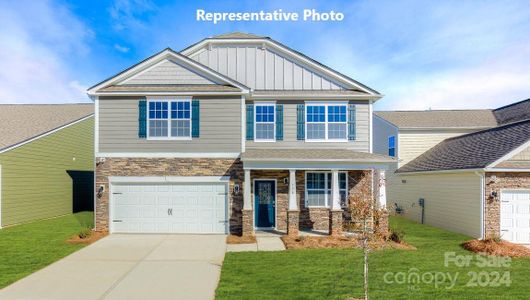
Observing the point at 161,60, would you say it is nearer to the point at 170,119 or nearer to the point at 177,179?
the point at 170,119

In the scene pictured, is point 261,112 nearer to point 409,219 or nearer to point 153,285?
point 153,285

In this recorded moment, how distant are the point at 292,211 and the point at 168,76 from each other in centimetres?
781

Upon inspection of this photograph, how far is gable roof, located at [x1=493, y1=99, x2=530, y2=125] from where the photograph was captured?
20.1 meters

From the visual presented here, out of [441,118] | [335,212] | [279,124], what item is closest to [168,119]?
[279,124]

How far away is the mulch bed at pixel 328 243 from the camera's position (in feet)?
36.1

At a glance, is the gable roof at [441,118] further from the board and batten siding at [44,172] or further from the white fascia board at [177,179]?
the board and batten siding at [44,172]

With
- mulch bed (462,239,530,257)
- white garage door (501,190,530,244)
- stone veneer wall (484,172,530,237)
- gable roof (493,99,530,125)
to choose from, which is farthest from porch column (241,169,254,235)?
gable roof (493,99,530,125)

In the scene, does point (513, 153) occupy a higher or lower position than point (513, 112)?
lower

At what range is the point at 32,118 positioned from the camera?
20312mm

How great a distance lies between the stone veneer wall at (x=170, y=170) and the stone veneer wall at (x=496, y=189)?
9632mm

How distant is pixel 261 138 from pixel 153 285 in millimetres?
8507

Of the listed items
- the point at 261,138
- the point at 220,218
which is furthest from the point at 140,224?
the point at 261,138

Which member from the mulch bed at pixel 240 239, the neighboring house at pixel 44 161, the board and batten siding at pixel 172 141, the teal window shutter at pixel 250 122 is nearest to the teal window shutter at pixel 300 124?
the teal window shutter at pixel 250 122

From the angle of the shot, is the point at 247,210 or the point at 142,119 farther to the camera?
the point at 142,119
